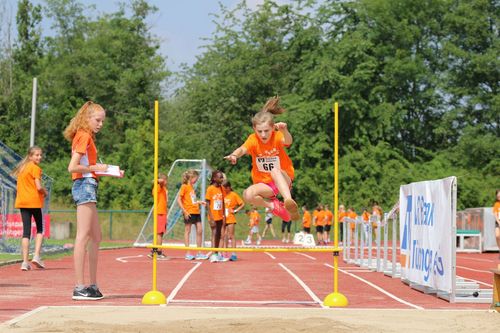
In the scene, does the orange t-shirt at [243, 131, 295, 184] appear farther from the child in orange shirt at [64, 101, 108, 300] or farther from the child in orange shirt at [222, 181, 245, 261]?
the child in orange shirt at [222, 181, 245, 261]

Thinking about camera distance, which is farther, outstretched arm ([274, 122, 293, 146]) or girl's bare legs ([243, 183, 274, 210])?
outstretched arm ([274, 122, 293, 146])

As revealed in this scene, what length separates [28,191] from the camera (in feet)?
47.3

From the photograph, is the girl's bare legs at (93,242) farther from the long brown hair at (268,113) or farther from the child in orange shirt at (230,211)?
the child in orange shirt at (230,211)

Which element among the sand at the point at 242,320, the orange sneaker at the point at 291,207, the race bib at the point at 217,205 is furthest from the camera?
the race bib at the point at 217,205

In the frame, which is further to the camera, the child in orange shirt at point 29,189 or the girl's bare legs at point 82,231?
the child in orange shirt at point 29,189

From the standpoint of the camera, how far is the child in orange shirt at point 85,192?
10.4m

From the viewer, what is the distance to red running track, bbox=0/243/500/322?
10.6 meters

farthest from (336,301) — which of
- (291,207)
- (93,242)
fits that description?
(93,242)

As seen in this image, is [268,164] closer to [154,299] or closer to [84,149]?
[154,299]

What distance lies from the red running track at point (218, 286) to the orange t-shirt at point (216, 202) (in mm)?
941

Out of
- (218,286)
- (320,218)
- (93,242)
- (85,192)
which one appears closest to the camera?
(85,192)

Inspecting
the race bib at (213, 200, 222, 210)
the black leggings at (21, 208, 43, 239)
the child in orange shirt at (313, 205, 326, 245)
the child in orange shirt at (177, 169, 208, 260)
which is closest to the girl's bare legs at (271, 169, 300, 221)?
the black leggings at (21, 208, 43, 239)

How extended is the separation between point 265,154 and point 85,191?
2191 millimetres

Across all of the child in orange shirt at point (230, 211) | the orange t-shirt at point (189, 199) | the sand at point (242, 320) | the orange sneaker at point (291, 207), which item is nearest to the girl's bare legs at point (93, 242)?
the sand at point (242, 320)
